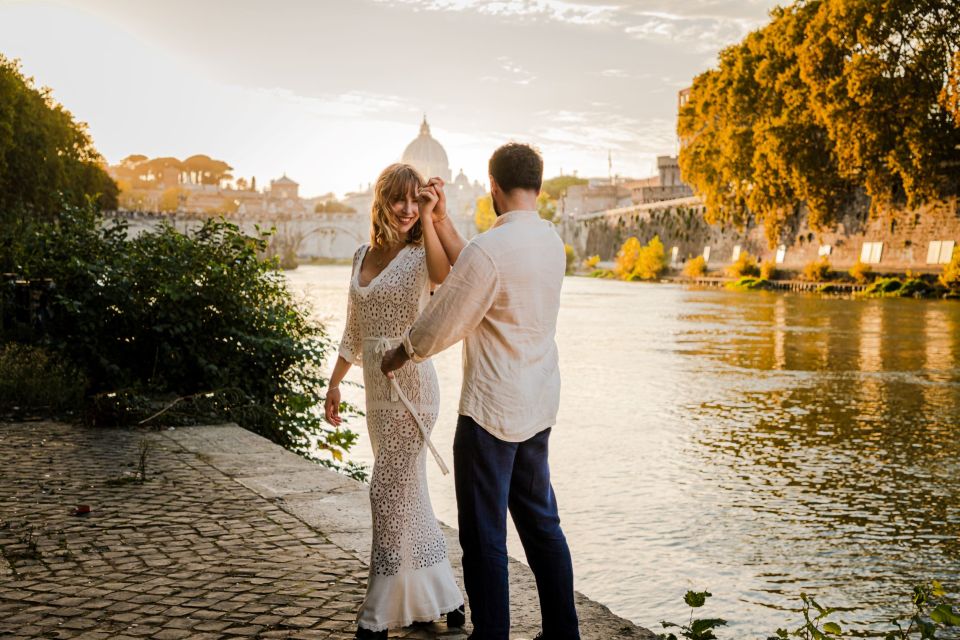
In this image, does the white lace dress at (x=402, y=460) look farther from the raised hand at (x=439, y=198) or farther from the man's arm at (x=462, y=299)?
the man's arm at (x=462, y=299)

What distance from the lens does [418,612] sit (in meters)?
3.36

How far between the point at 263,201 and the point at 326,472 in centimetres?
15145

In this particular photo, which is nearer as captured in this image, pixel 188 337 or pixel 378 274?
pixel 378 274

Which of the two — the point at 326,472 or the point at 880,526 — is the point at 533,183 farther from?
the point at 880,526

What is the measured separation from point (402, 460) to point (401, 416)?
15 centimetres

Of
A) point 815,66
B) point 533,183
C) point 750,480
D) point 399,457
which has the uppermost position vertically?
point 815,66

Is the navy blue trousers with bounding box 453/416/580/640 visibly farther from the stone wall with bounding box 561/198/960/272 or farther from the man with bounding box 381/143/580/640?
the stone wall with bounding box 561/198/960/272

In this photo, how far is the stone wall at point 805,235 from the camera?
1352 inches

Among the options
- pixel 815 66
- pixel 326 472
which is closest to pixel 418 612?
pixel 326 472

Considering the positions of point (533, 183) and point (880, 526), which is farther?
point (880, 526)

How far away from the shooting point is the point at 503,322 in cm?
299

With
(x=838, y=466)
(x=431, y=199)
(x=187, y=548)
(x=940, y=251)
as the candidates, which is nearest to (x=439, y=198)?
(x=431, y=199)

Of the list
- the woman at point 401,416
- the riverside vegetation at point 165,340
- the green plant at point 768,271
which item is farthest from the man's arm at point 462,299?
the green plant at point 768,271

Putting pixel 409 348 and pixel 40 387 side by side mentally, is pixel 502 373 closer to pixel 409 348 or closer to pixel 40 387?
pixel 409 348
